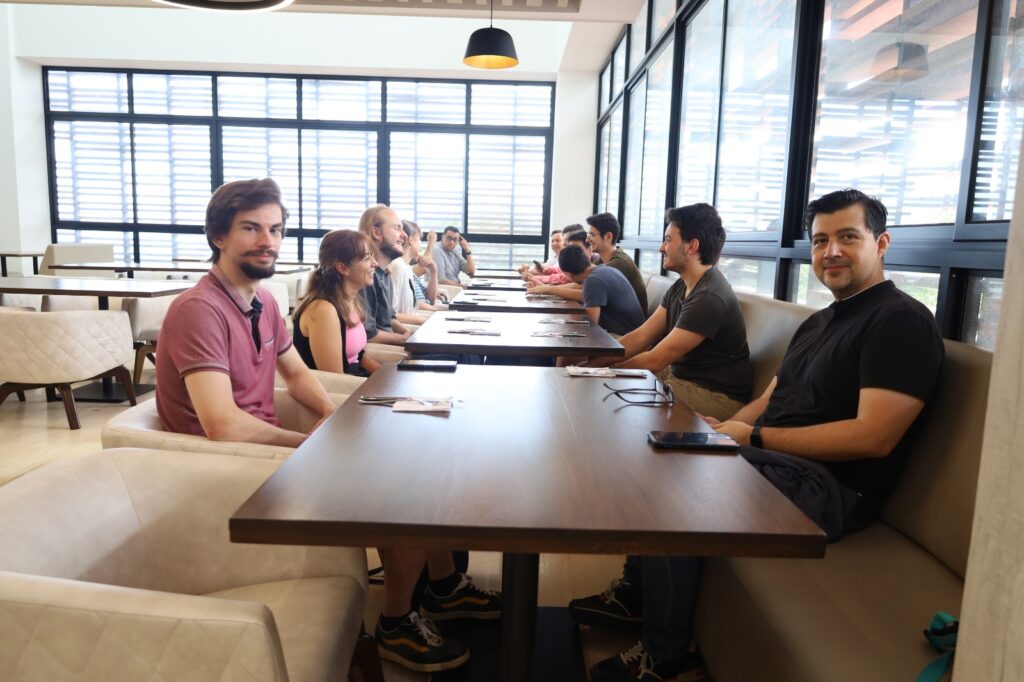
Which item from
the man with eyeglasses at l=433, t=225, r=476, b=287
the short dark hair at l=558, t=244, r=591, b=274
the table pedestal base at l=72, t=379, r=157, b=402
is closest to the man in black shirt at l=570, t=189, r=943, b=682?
the short dark hair at l=558, t=244, r=591, b=274

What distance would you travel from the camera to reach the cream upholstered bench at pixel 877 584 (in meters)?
1.24

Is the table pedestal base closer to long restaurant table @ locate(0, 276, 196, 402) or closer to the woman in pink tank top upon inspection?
long restaurant table @ locate(0, 276, 196, 402)

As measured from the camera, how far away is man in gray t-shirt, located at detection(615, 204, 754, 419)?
275 cm

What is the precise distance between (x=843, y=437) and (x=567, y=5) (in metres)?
4.91

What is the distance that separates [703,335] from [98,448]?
3021 mm

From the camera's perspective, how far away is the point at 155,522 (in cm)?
133

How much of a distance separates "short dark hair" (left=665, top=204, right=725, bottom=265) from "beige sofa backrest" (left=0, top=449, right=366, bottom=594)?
81.7 inches

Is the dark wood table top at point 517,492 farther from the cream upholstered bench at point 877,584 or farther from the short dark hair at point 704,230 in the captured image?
the short dark hair at point 704,230

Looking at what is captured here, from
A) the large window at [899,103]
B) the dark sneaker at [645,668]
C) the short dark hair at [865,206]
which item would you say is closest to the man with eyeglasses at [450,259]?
the large window at [899,103]

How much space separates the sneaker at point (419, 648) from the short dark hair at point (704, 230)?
6.10 feet

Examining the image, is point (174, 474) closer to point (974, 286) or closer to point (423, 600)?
point (423, 600)

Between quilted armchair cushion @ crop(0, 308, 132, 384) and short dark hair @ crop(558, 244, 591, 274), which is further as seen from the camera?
short dark hair @ crop(558, 244, 591, 274)

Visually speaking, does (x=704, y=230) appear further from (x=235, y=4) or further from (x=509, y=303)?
(x=235, y=4)

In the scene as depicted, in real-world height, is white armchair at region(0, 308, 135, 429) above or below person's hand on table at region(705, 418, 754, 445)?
below
